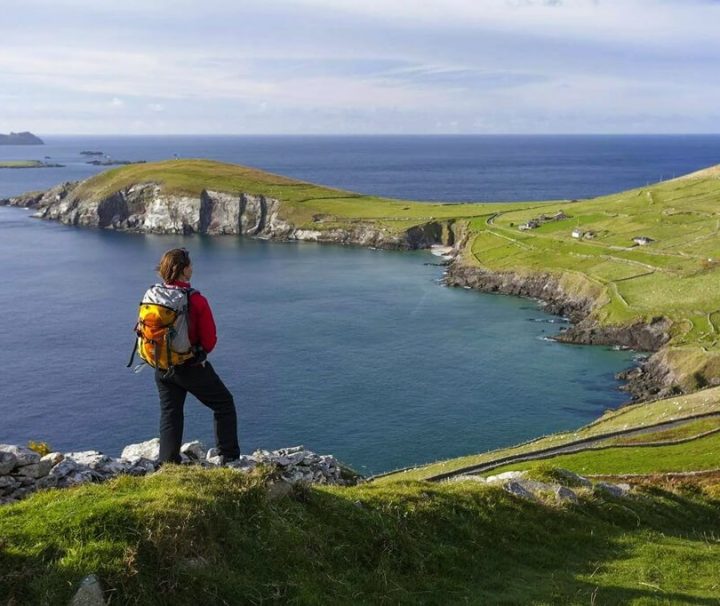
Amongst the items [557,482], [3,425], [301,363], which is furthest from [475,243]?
[557,482]

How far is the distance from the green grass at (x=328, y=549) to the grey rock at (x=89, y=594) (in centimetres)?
13

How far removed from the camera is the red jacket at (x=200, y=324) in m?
14.7

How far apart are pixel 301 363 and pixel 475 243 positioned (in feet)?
269

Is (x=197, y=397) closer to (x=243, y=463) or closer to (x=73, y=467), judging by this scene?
(x=243, y=463)

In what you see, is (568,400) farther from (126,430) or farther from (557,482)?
(557,482)

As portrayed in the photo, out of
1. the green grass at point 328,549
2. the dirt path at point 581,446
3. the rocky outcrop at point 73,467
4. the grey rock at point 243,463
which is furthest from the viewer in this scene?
the dirt path at point 581,446

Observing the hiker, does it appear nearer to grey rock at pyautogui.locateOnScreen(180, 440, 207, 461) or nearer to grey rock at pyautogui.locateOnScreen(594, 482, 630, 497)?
grey rock at pyautogui.locateOnScreen(180, 440, 207, 461)

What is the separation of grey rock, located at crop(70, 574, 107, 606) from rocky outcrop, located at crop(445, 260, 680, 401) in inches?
2981

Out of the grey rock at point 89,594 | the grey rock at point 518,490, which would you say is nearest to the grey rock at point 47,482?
the grey rock at point 89,594

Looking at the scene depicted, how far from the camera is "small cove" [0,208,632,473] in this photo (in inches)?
2707

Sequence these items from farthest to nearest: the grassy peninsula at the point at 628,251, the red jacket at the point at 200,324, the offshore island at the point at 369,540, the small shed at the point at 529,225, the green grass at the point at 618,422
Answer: the small shed at the point at 529,225, the grassy peninsula at the point at 628,251, the green grass at the point at 618,422, the red jacket at the point at 200,324, the offshore island at the point at 369,540

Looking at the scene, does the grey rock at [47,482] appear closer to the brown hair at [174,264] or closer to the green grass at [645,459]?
the brown hair at [174,264]

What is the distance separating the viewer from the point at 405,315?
116625 millimetres

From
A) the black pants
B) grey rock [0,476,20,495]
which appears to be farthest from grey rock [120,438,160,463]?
the black pants
